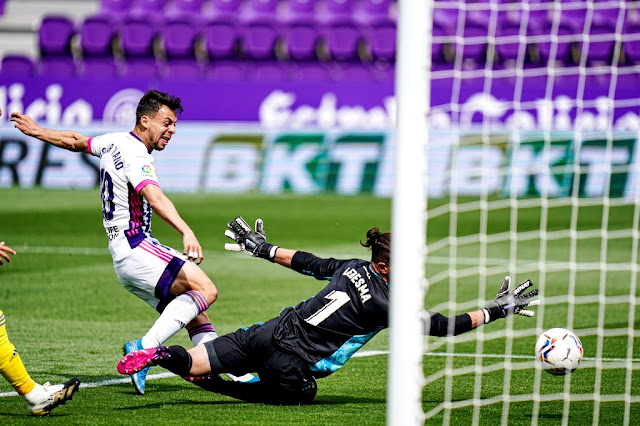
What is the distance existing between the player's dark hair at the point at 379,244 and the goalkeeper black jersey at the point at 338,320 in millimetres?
122

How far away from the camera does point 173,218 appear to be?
19.0 feet

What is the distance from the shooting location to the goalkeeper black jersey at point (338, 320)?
571 cm

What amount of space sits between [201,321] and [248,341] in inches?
30.6

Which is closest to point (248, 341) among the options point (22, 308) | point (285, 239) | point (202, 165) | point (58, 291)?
point (22, 308)

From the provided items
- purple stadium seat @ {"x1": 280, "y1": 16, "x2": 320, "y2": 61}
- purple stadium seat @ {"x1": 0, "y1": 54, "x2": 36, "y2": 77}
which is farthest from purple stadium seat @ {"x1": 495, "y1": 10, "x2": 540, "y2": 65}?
purple stadium seat @ {"x1": 0, "y1": 54, "x2": 36, "y2": 77}

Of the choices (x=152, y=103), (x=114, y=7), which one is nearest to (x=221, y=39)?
(x=114, y=7)

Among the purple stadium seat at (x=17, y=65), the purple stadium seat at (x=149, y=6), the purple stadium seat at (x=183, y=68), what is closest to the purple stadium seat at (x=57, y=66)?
the purple stadium seat at (x=17, y=65)

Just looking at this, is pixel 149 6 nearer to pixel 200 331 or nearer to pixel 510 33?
pixel 510 33

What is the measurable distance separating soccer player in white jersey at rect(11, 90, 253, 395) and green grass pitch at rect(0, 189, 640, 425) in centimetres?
45

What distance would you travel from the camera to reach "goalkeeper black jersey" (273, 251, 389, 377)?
5.71 metres

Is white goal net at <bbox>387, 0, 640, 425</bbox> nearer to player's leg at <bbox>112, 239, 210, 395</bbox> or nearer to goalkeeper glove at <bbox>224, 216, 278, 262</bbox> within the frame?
goalkeeper glove at <bbox>224, 216, 278, 262</bbox>

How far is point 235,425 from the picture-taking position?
5.29 m

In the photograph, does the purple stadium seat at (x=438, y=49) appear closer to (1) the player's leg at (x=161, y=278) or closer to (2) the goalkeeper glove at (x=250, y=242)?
(2) the goalkeeper glove at (x=250, y=242)

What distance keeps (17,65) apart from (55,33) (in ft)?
3.90
